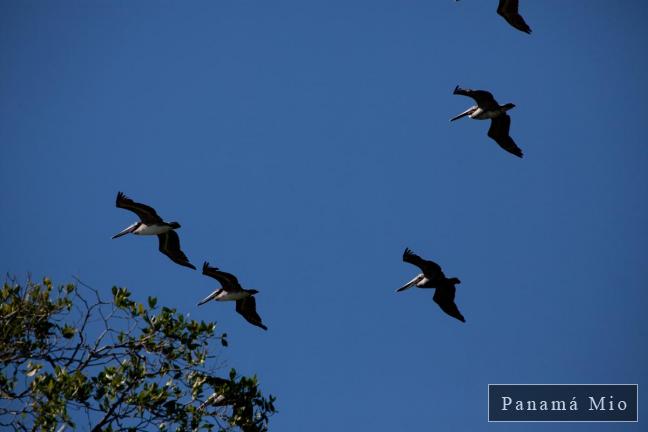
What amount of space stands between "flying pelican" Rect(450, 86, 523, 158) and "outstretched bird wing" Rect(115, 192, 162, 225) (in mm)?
7181

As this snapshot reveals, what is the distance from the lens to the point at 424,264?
20562 millimetres

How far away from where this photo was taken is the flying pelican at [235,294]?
67.9 ft

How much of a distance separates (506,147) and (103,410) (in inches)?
496

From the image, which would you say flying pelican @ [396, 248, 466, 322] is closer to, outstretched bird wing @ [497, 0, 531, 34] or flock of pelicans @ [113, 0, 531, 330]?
flock of pelicans @ [113, 0, 531, 330]

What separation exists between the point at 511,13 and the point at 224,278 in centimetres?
841

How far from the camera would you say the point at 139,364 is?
14070 mm

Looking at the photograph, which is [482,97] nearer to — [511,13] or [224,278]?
[511,13]

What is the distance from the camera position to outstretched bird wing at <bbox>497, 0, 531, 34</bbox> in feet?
70.0

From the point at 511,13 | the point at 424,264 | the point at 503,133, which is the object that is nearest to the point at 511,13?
the point at 511,13

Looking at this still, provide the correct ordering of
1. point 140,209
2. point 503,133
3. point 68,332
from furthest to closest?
point 503,133 < point 140,209 < point 68,332

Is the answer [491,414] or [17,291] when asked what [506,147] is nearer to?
[491,414]

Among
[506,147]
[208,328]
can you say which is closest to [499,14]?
[506,147]

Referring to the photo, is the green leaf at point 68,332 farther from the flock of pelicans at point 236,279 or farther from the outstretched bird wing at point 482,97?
the outstretched bird wing at point 482,97

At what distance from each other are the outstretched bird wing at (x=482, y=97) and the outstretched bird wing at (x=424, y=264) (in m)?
3.58
